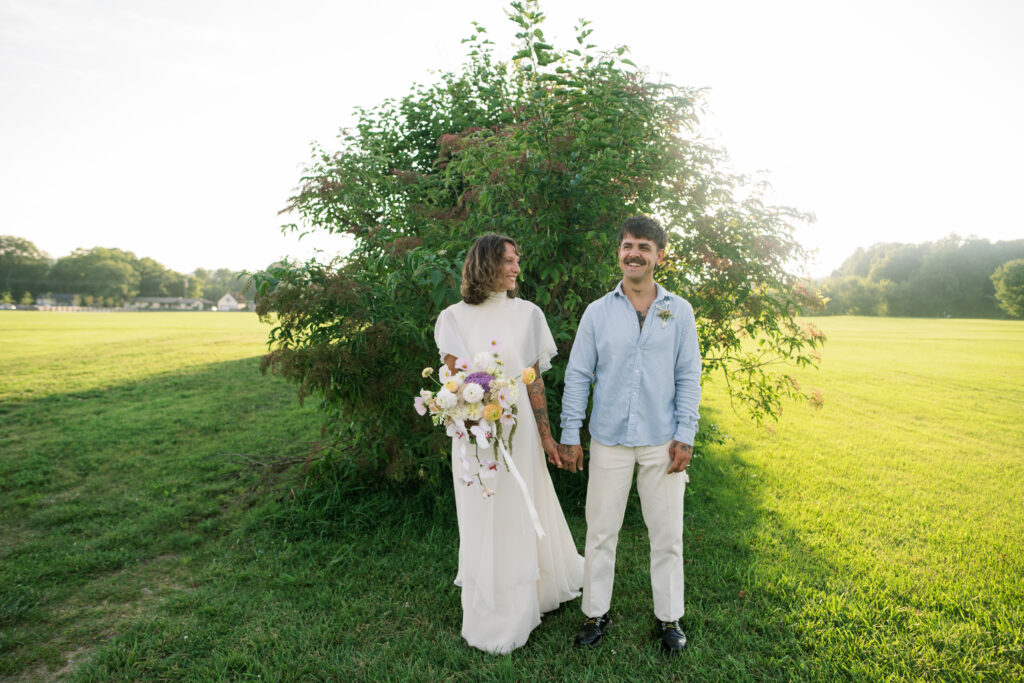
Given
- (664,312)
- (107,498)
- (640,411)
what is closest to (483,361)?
(640,411)

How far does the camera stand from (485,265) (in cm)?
311

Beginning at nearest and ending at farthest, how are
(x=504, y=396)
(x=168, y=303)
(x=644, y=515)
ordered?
(x=504, y=396) < (x=644, y=515) < (x=168, y=303)

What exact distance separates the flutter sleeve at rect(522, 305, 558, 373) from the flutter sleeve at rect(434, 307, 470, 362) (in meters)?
0.40

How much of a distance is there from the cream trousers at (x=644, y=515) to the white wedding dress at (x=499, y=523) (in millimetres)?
383

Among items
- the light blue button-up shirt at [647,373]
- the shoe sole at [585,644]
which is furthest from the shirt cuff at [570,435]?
the shoe sole at [585,644]

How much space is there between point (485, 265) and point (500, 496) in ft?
4.61

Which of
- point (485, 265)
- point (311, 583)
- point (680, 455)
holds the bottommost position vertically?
point (311, 583)

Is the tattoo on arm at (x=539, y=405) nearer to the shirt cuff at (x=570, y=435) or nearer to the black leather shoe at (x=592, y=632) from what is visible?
the shirt cuff at (x=570, y=435)

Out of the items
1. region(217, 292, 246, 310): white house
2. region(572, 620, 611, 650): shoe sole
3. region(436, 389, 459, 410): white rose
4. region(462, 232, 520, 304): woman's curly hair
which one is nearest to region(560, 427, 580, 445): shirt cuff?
region(436, 389, 459, 410): white rose

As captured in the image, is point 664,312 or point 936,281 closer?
point 664,312

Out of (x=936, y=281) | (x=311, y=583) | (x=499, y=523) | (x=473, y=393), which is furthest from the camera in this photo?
(x=936, y=281)

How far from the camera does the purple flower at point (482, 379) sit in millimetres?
2896

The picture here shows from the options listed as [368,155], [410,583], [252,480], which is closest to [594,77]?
[368,155]

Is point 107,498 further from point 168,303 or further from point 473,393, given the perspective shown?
point 168,303
